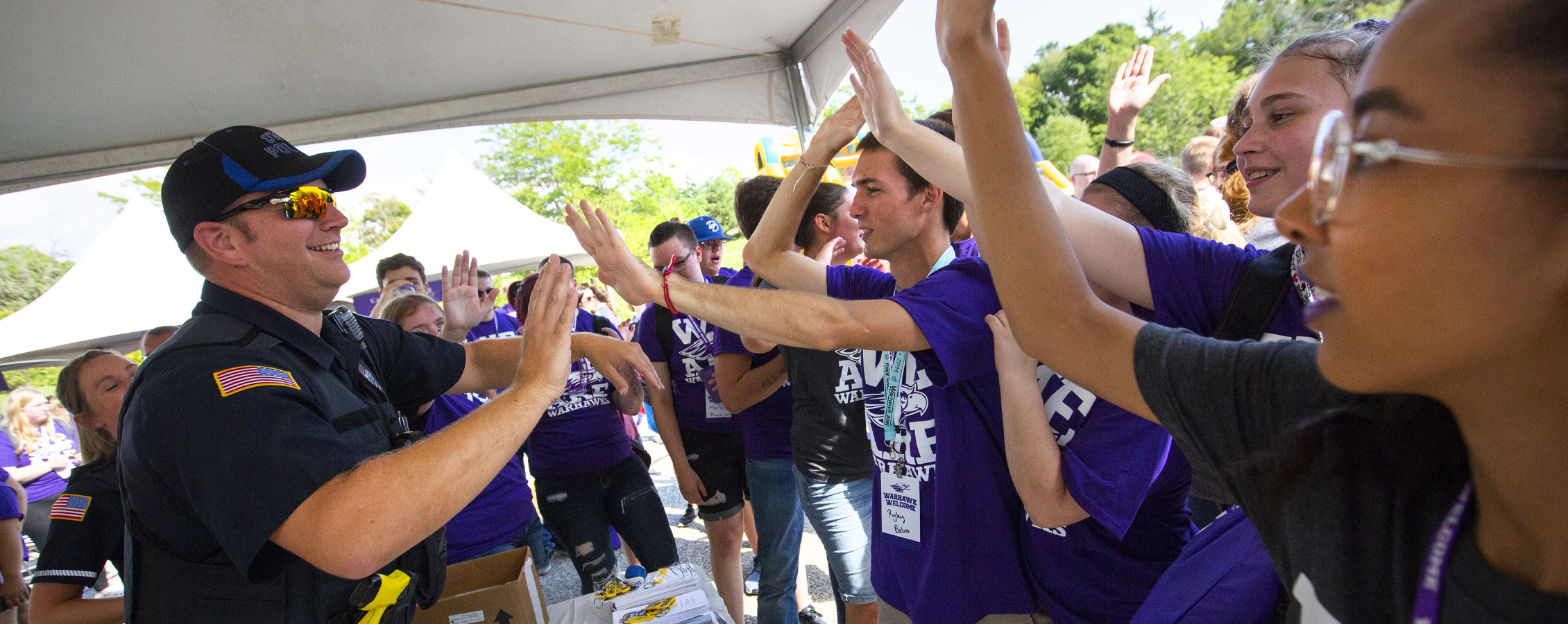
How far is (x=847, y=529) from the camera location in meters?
3.01

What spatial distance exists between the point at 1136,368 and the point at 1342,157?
0.38 m

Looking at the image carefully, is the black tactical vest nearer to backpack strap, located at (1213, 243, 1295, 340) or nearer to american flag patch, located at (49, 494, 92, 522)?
american flag patch, located at (49, 494, 92, 522)

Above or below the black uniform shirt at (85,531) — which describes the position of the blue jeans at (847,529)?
below

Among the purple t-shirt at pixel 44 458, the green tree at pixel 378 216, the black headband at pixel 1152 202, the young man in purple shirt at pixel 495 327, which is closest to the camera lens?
the black headband at pixel 1152 202

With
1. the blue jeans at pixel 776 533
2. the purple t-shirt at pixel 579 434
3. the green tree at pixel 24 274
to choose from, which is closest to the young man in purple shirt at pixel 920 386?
the blue jeans at pixel 776 533

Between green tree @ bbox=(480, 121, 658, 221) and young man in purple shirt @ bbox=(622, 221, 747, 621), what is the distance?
28.5 metres

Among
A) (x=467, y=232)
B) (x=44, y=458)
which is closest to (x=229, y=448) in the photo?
(x=44, y=458)

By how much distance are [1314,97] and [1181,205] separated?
22.8 inches

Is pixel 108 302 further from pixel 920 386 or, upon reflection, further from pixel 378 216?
pixel 378 216

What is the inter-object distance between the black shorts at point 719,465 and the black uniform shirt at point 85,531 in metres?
2.36

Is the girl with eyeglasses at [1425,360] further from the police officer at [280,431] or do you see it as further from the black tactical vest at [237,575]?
the black tactical vest at [237,575]

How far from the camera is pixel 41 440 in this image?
6840mm

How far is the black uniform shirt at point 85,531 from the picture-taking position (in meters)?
2.31

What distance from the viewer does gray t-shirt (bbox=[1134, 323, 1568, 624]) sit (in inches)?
27.1
